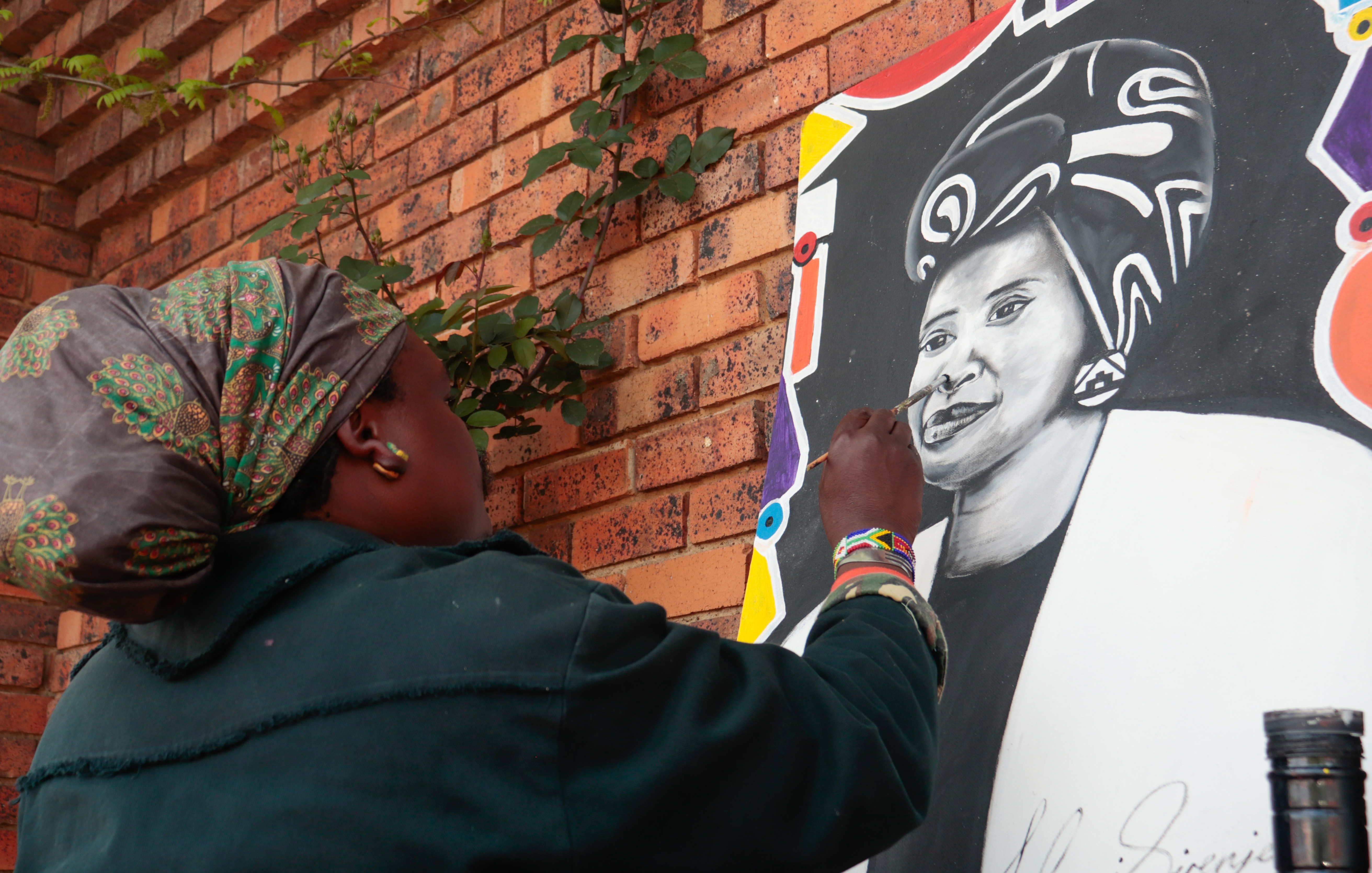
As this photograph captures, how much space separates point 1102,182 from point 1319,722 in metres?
0.61

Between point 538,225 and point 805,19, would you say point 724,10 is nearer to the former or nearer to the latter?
point 805,19

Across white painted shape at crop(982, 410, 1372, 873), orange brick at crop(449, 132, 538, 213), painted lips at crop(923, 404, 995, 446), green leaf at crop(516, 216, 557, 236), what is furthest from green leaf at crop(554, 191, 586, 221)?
white painted shape at crop(982, 410, 1372, 873)

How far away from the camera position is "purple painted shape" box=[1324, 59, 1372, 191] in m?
1.11

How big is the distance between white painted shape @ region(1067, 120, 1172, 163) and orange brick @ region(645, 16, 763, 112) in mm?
640

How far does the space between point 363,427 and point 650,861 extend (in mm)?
464

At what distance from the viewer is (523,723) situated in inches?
36.3

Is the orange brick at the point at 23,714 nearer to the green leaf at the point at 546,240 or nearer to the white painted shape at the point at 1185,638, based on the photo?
the green leaf at the point at 546,240

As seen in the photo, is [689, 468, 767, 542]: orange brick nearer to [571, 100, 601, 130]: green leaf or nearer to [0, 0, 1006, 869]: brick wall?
[0, 0, 1006, 869]: brick wall

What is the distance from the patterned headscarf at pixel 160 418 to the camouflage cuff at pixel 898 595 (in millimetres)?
459

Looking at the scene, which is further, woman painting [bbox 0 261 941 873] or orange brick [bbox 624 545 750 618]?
orange brick [bbox 624 545 750 618]

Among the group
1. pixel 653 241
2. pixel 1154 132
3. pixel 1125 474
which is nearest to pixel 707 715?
pixel 1125 474

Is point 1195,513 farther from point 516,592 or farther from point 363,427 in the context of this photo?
point 363,427

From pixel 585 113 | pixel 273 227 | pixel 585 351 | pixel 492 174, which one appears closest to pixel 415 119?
pixel 492 174

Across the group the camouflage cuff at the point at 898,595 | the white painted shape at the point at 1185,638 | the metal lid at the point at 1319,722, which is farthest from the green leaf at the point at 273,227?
the metal lid at the point at 1319,722
